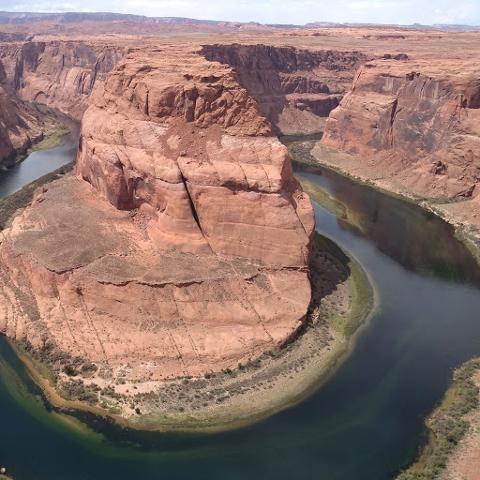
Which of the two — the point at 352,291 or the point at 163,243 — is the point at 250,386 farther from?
the point at 352,291

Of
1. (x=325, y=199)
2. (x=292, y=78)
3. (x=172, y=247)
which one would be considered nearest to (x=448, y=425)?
(x=172, y=247)

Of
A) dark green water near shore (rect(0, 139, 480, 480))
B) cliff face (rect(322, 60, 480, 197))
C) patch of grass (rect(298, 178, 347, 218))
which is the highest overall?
cliff face (rect(322, 60, 480, 197))

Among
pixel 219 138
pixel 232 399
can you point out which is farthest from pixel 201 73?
pixel 232 399

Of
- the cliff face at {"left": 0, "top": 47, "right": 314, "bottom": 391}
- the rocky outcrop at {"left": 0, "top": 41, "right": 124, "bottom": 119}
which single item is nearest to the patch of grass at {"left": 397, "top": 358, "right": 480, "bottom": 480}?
the cliff face at {"left": 0, "top": 47, "right": 314, "bottom": 391}

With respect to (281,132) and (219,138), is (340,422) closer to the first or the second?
(219,138)

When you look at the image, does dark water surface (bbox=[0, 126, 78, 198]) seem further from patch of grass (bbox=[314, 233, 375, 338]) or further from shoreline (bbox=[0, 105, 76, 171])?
patch of grass (bbox=[314, 233, 375, 338])

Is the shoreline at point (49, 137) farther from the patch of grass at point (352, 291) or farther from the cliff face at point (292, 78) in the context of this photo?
the patch of grass at point (352, 291)

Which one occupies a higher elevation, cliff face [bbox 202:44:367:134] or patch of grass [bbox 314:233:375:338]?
cliff face [bbox 202:44:367:134]

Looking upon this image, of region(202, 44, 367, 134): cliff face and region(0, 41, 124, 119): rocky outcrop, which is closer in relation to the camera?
region(202, 44, 367, 134): cliff face
